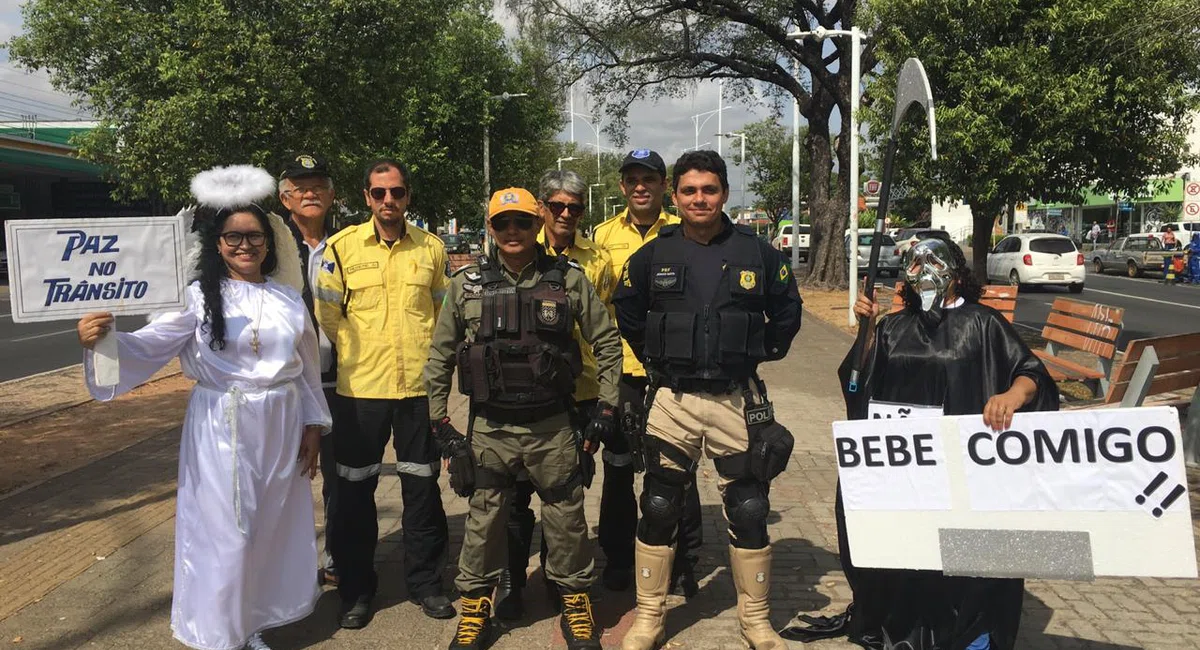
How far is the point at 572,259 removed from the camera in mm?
4129

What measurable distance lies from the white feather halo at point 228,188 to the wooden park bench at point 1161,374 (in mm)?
5900

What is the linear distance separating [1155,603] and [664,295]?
274 cm

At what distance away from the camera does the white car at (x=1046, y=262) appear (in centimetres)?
2361

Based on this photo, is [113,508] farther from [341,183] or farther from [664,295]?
[341,183]

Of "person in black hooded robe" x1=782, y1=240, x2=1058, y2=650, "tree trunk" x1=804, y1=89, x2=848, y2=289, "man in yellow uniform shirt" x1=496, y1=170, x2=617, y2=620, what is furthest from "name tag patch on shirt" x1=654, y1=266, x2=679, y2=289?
"tree trunk" x1=804, y1=89, x2=848, y2=289

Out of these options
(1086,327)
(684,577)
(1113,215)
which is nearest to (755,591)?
(684,577)

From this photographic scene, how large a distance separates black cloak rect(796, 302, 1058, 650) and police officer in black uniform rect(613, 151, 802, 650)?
0.40m

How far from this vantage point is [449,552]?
488 cm

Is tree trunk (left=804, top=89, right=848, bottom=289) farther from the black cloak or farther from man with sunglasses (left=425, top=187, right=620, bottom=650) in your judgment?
man with sunglasses (left=425, top=187, right=620, bottom=650)

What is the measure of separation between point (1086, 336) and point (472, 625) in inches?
301

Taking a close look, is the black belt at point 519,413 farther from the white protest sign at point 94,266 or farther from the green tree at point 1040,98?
the green tree at point 1040,98

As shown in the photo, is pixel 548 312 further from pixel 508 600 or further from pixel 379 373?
pixel 508 600

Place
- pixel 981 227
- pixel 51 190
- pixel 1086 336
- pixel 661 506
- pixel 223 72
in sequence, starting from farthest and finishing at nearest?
pixel 51 190, pixel 981 227, pixel 223 72, pixel 1086 336, pixel 661 506

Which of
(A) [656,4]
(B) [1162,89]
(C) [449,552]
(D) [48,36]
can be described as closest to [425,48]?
(D) [48,36]
